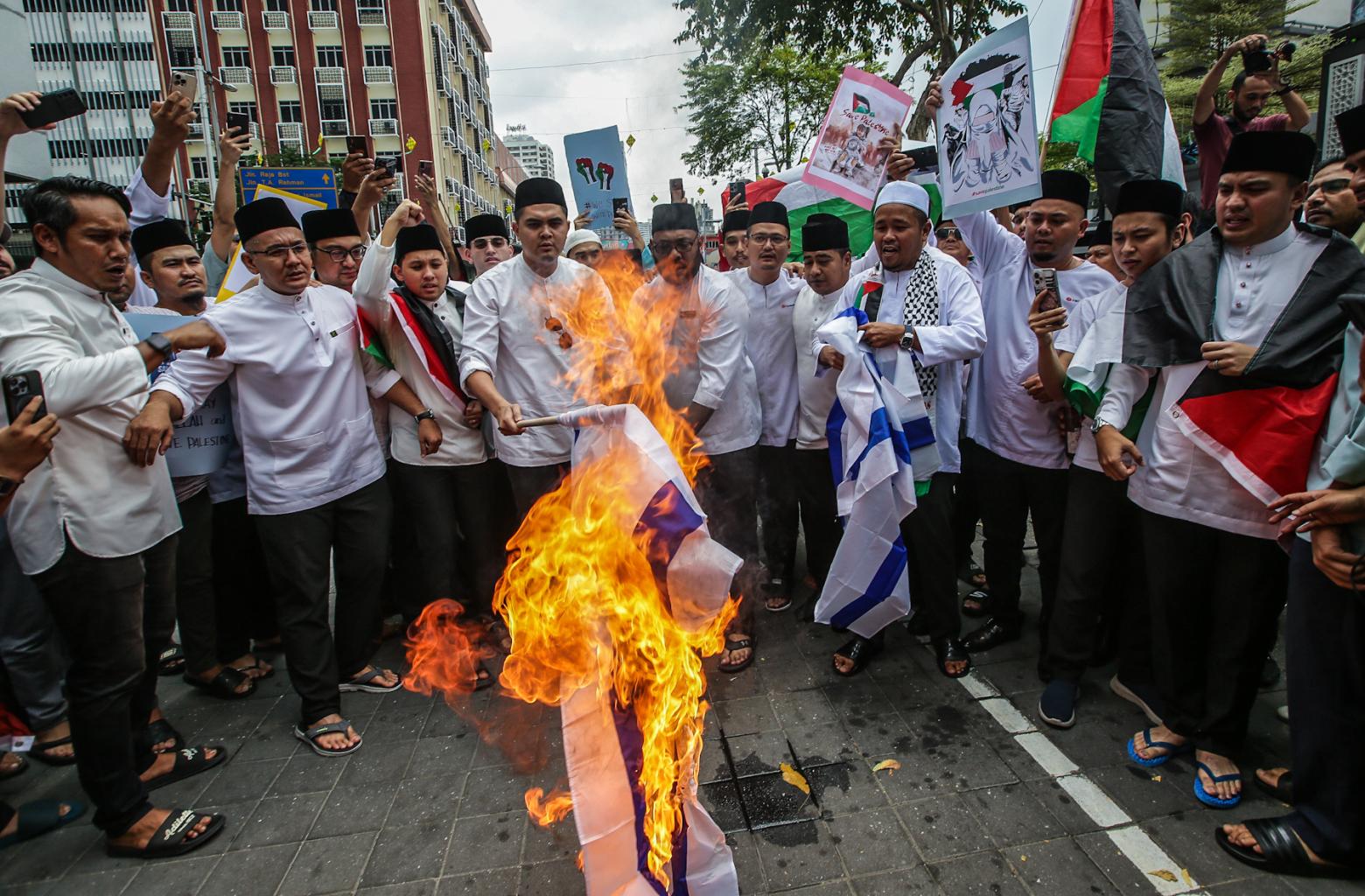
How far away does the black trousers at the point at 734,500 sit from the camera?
4.89m

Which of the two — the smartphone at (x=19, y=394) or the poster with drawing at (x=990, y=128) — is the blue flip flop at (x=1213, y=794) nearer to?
the poster with drawing at (x=990, y=128)

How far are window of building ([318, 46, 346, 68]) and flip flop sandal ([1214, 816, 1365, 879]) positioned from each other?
187 feet

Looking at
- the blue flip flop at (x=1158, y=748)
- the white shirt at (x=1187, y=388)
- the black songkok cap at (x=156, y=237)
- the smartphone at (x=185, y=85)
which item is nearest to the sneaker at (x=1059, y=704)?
the blue flip flop at (x=1158, y=748)

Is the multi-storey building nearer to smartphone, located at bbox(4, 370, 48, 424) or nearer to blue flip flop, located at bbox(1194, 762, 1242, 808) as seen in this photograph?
smartphone, located at bbox(4, 370, 48, 424)

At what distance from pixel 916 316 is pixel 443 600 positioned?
3.58 m

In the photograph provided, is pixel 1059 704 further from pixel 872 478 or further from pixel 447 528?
pixel 447 528

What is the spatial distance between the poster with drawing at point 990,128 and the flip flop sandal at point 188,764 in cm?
537

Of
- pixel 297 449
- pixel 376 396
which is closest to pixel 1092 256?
pixel 376 396

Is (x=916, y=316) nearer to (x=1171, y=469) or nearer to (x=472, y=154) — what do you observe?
(x=1171, y=469)

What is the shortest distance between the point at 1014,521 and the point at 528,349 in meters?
3.30

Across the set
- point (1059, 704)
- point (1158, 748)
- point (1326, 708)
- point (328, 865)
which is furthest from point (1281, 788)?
point (328, 865)

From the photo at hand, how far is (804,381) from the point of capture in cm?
485

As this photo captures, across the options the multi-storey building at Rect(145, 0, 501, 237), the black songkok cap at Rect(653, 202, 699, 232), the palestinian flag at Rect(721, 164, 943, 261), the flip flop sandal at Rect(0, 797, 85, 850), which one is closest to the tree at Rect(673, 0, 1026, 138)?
the palestinian flag at Rect(721, 164, 943, 261)

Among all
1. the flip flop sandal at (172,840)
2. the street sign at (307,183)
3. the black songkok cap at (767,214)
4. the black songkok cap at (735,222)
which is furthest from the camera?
the street sign at (307,183)
